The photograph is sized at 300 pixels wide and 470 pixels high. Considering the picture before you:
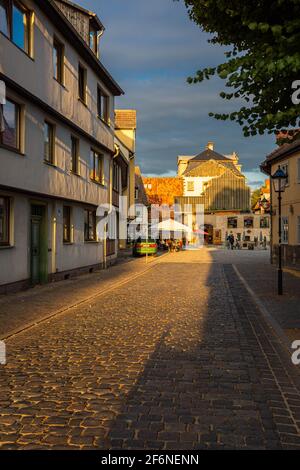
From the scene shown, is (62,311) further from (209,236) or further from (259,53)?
(209,236)

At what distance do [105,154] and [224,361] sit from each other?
730 inches

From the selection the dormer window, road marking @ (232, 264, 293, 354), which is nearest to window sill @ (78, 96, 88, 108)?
the dormer window

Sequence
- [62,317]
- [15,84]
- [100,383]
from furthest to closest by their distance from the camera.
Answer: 1. [15,84]
2. [62,317]
3. [100,383]

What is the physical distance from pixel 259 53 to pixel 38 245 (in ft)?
A: 36.4

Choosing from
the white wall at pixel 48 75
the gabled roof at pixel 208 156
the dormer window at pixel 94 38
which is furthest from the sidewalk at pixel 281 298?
the gabled roof at pixel 208 156

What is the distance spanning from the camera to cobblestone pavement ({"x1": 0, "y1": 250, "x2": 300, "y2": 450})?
166 inches

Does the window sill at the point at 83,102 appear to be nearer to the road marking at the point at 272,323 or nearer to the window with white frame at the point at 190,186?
the road marking at the point at 272,323

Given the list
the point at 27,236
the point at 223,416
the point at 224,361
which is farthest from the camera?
the point at 27,236

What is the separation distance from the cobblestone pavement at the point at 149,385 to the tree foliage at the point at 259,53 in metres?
3.47

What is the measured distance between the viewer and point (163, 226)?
4447cm

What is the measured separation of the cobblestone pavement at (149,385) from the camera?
421 centimetres

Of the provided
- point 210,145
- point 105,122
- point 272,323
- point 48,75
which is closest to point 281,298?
point 272,323
